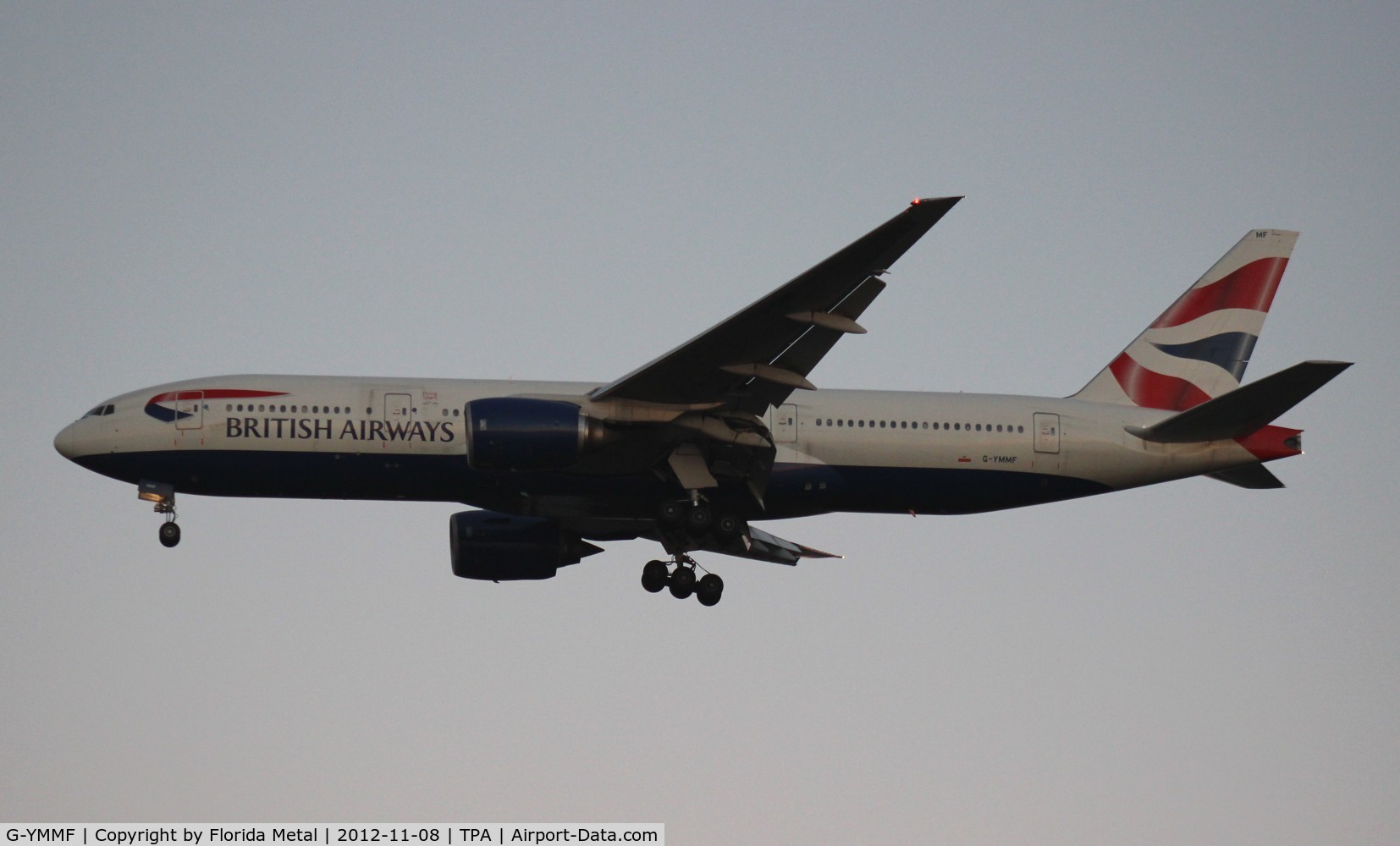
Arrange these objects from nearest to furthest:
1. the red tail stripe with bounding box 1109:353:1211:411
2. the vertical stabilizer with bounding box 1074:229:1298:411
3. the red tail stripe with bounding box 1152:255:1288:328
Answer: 1. the red tail stripe with bounding box 1109:353:1211:411
2. the vertical stabilizer with bounding box 1074:229:1298:411
3. the red tail stripe with bounding box 1152:255:1288:328

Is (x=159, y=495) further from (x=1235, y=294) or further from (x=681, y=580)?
(x=1235, y=294)

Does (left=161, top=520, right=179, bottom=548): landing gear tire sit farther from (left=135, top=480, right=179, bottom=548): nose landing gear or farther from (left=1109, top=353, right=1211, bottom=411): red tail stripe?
(left=1109, top=353, right=1211, bottom=411): red tail stripe

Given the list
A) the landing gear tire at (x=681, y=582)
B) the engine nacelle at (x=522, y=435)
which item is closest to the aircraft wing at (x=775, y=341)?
the engine nacelle at (x=522, y=435)

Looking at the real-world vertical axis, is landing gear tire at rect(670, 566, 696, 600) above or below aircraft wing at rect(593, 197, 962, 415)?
below

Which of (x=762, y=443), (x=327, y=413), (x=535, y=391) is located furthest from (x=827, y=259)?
(x=327, y=413)

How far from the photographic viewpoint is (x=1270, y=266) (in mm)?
38406

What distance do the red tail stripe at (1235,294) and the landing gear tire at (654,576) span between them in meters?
12.6

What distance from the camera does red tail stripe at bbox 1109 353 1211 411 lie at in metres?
36.7

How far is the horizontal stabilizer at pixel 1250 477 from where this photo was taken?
112 ft

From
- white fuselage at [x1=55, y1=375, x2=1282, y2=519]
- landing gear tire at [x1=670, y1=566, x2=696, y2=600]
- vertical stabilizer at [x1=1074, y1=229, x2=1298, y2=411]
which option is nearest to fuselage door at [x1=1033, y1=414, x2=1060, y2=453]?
white fuselage at [x1=55, y1=375, x2=1282, y2=519]

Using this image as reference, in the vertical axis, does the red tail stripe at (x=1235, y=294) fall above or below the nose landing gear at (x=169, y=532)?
above

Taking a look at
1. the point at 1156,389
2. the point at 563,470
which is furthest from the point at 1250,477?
the point at 563,470

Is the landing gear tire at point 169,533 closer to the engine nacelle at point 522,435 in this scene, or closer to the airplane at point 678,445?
the airplane at point 678,445

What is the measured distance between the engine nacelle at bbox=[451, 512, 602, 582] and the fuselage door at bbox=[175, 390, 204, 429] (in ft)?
21.4
